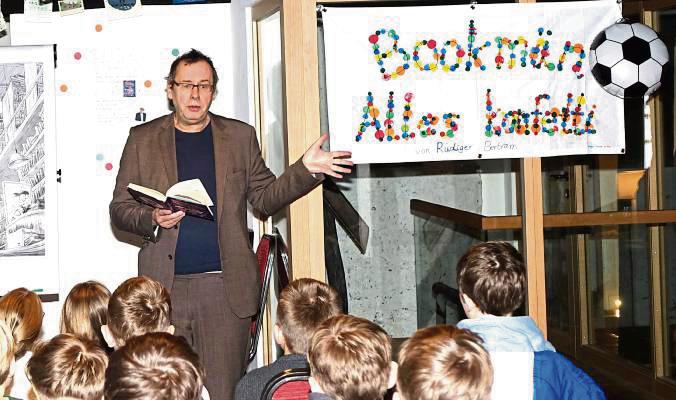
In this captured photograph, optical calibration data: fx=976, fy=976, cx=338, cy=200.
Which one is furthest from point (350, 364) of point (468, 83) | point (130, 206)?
point (468, 83)

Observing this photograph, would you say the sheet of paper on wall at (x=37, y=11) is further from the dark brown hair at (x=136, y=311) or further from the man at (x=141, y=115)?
the dark brown hair at (x=136, y=311)

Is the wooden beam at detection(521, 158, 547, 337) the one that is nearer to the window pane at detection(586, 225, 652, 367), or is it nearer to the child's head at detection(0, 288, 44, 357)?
the window pane at detection(586, 225, 652, 367)

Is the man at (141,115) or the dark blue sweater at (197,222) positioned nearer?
the dark blue sweater at (197,222)

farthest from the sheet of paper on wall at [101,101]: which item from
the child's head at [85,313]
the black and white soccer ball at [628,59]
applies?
the black and white soccer ball at [628,59]

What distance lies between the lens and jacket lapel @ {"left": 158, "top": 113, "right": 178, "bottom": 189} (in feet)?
12.0

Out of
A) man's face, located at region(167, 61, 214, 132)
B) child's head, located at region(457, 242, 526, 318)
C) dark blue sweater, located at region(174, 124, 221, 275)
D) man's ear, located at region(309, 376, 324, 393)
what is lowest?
man's ear, located at region(309, 376, 324, 393)

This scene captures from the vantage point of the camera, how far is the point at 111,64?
4594 millimetres

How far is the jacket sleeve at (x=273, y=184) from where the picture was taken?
144 inches

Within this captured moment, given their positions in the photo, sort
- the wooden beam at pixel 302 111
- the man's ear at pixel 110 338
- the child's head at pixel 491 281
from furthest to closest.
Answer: the wooden beam at pixel 302 111, the man's ear at pixel 110 338, the child's head at pixel 491 281

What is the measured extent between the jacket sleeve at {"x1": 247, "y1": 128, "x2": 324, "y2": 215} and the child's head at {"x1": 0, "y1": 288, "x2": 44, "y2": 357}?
0.91 meters

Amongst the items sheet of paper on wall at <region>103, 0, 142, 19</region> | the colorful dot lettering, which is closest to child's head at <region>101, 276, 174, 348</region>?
the colorful dot lettering

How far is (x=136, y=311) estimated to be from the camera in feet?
9.41

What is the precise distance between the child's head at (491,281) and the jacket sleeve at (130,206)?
1290 millimetres

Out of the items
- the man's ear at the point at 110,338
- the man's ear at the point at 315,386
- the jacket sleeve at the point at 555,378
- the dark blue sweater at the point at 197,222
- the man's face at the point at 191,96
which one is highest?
the man's face at the point at 191,96
